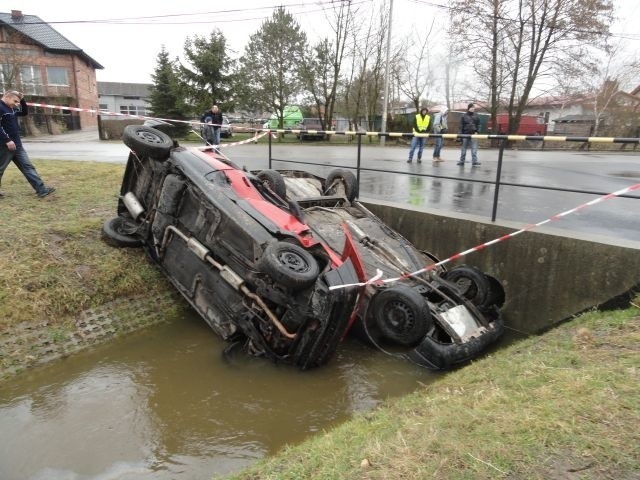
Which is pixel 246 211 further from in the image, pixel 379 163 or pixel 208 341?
pixel 379 163

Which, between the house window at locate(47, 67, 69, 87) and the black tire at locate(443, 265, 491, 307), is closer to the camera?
the black tire at locate(443, 265, 491, 307)

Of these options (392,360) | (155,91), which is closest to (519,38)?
(155,91)

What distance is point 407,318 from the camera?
13.8 ft

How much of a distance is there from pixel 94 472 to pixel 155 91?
29.8 m

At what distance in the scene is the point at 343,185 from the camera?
6781 millimetres

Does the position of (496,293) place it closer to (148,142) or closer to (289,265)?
(289,265)

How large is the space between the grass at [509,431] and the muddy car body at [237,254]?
1073 millimetres

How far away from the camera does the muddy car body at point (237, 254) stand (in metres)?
3.97

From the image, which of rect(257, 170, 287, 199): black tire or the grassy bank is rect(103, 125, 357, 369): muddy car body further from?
rect(257, 170, 287, 199): black tire

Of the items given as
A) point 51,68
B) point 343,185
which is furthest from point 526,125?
point 51,68

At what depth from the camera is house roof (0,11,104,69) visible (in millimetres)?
39000

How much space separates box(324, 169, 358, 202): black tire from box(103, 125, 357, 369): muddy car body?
186 cm

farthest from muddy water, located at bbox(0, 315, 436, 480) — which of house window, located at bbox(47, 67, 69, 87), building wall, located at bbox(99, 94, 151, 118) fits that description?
building wall, located at bbox(99, 94, 151, 118)

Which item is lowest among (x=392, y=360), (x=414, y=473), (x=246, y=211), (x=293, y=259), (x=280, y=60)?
(x=392, y=360)
